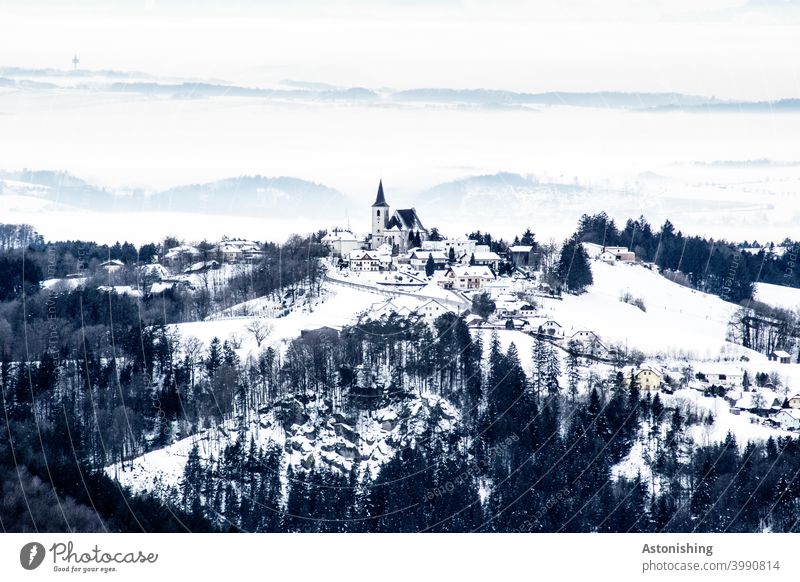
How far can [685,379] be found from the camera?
18172 mm

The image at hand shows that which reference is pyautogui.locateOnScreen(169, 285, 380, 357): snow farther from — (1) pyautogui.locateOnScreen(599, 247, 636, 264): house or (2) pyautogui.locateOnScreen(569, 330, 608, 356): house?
(1) pyautogui.locateOnScreen(599, 247, 636, 264): house

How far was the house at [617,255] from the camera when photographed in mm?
28111

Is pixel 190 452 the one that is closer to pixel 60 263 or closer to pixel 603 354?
pixel 603 354

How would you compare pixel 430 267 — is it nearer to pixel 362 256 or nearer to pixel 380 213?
pixel 362 256

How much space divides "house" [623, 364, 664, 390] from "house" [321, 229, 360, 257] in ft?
30.4

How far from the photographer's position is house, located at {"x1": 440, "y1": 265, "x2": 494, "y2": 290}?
2261 centimetres

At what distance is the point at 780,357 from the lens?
68.7 ft

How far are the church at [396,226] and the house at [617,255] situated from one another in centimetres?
433

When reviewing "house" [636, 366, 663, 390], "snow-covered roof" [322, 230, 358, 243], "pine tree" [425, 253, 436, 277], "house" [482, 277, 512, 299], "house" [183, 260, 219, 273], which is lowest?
"house" [636, 366, 663, 390]

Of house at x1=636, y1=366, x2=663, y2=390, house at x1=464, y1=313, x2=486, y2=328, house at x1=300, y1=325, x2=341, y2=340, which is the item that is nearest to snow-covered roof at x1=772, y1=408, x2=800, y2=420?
house at x1=636, y1=366, x2=663, y2=390

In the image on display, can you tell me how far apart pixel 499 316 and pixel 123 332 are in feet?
20.7

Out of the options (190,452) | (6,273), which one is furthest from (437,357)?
(6,273)

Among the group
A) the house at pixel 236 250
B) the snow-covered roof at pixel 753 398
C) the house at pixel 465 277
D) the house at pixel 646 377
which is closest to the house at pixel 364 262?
the house at pixel 465 277

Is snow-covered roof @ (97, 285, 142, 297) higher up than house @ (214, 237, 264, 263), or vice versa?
house @ (214, 237, 264, 263)
